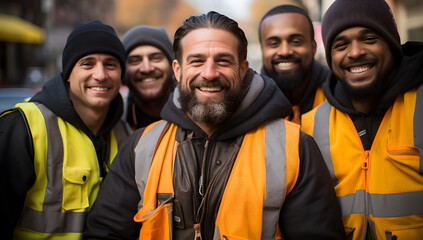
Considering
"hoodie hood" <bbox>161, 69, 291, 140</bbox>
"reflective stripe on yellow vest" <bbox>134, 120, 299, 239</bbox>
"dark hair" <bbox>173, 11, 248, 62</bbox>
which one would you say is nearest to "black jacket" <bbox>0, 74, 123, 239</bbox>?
"reflective stripe on yellow vest" <bbox>134, 120, 299, 239</bbox>

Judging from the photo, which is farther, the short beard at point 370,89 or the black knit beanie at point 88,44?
the black knit beanie at point 88,44

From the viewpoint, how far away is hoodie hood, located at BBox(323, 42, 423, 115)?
8.13 feet

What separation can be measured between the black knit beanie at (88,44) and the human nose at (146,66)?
A: 70 centimetres

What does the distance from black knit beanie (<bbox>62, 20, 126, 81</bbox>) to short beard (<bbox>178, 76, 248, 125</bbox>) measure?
3.36 ft

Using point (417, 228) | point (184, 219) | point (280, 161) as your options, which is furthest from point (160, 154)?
point (417, 228)

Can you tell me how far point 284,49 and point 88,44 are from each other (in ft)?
6.42

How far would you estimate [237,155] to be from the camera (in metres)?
2.48

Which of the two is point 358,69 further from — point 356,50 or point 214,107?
point 214,107

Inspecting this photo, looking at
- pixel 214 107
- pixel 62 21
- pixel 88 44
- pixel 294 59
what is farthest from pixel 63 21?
pixel 214 107

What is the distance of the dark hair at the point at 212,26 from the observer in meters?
2.65

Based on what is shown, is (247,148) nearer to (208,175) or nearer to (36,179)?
(208,175)

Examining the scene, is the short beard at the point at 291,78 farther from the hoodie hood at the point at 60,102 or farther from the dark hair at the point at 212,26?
the hoodie hood at the point at 60,102

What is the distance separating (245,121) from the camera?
2.55 metres

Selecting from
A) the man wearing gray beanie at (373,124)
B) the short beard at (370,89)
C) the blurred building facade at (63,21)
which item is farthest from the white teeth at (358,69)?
the blurred building facade at (63,21)
